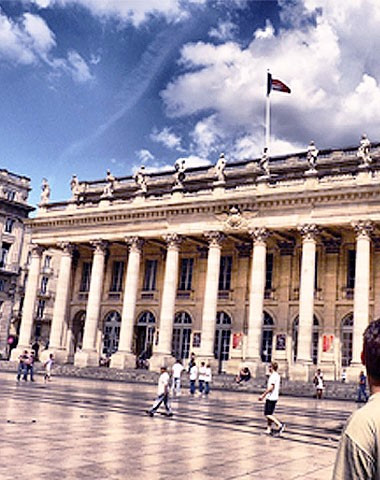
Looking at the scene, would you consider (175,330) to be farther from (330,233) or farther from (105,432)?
(105,432)

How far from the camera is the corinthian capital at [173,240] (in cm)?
4165

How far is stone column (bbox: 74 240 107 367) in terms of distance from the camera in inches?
1703

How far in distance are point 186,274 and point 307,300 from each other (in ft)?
40.0

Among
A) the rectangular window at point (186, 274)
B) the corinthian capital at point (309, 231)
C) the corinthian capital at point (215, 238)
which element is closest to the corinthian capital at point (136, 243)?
the rectangular window at point (186, 274)

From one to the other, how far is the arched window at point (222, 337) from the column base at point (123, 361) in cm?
569

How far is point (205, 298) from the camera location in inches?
1565

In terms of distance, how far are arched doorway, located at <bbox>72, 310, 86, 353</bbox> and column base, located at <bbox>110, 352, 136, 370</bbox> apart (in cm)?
941

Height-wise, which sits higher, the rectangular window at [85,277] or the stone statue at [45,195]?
the stone statue at [45,195]

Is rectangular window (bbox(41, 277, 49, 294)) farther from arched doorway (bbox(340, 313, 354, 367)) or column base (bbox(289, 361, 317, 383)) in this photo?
column base (bbox(289, 361, 317, 383))

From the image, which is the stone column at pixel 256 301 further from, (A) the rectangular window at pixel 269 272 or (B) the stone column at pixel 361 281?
(B) the stone column at pixel 361 281

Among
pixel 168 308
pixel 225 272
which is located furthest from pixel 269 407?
pixel 225 272

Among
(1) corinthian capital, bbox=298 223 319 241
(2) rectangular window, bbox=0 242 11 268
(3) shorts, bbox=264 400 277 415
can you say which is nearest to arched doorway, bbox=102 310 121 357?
(1) corinthian capital, bbox=298 223 319 241

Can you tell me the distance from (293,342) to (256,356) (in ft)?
15.6

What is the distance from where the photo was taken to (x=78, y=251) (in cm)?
5128
